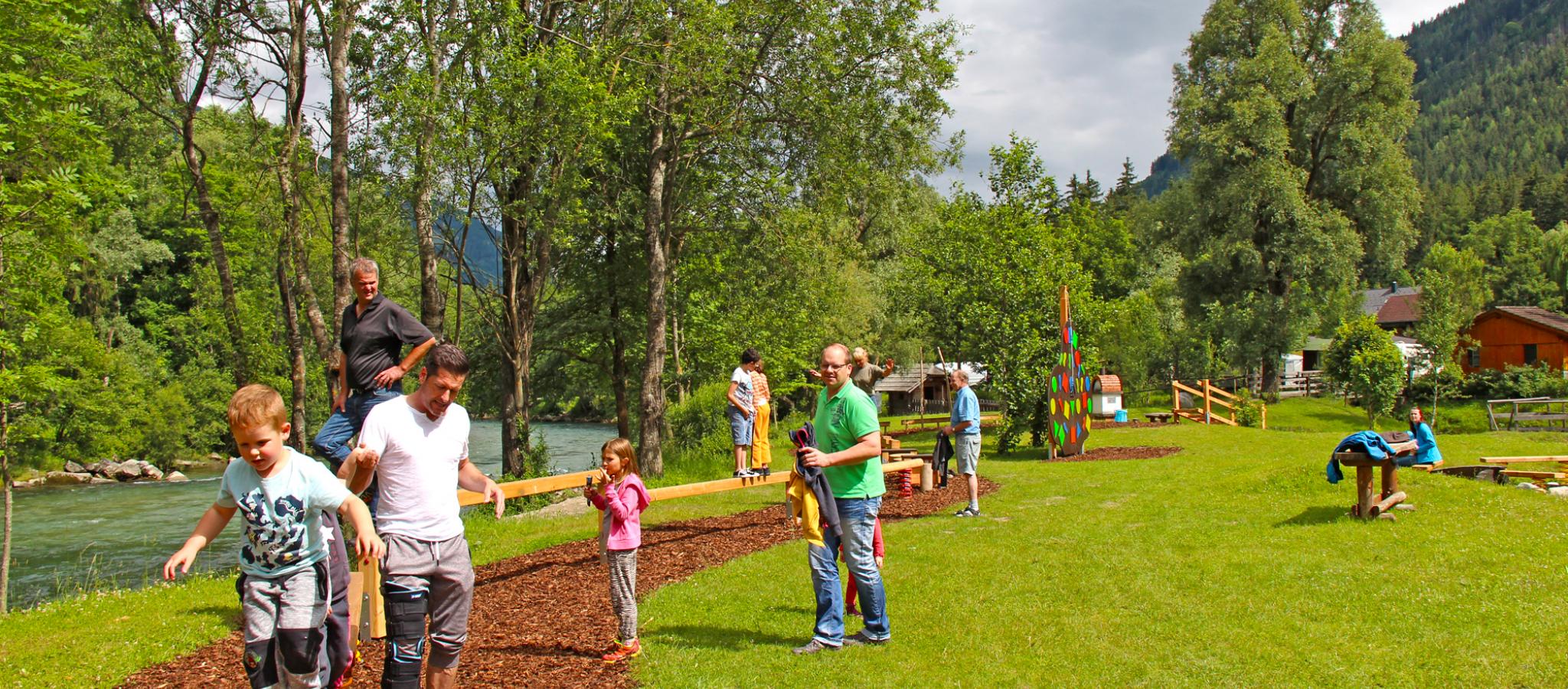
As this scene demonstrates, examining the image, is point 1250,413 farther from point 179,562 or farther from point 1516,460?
point 179,562

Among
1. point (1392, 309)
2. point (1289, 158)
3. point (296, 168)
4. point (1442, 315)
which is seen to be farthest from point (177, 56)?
point (1392, 309)

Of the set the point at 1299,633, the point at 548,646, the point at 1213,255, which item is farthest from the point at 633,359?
the point at 1213,255

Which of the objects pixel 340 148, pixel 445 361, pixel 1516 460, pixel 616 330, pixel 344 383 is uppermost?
pixel 340 148

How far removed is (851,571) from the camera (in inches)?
238

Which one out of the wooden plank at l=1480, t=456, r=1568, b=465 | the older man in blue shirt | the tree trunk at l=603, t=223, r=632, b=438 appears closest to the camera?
the older man in blue shirt

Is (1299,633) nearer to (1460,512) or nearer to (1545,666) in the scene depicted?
(1545,666)

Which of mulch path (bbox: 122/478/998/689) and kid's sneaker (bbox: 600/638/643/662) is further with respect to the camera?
kid's sneaker (bbox: 600/638/643/662)

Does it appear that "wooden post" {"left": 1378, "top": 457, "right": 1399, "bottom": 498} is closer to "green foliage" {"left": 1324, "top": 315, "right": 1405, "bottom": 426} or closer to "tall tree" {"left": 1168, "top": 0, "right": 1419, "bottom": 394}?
"green foliage" {"left": 1324, "top": 315, "right": 1405, "bottom": 426}

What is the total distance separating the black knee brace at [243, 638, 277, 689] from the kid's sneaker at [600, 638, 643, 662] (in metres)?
2.33

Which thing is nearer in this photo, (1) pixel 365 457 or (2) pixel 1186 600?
(1) pixel 365 457

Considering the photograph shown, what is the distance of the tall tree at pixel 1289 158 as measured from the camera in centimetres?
3819

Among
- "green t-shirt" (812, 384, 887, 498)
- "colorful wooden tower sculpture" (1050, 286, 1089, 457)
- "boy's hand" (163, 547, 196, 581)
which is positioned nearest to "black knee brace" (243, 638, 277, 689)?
"boy's hand" (163, 547, 196, 581)

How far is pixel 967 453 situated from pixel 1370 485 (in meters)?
4.46

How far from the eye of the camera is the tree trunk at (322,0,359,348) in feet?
42.1
